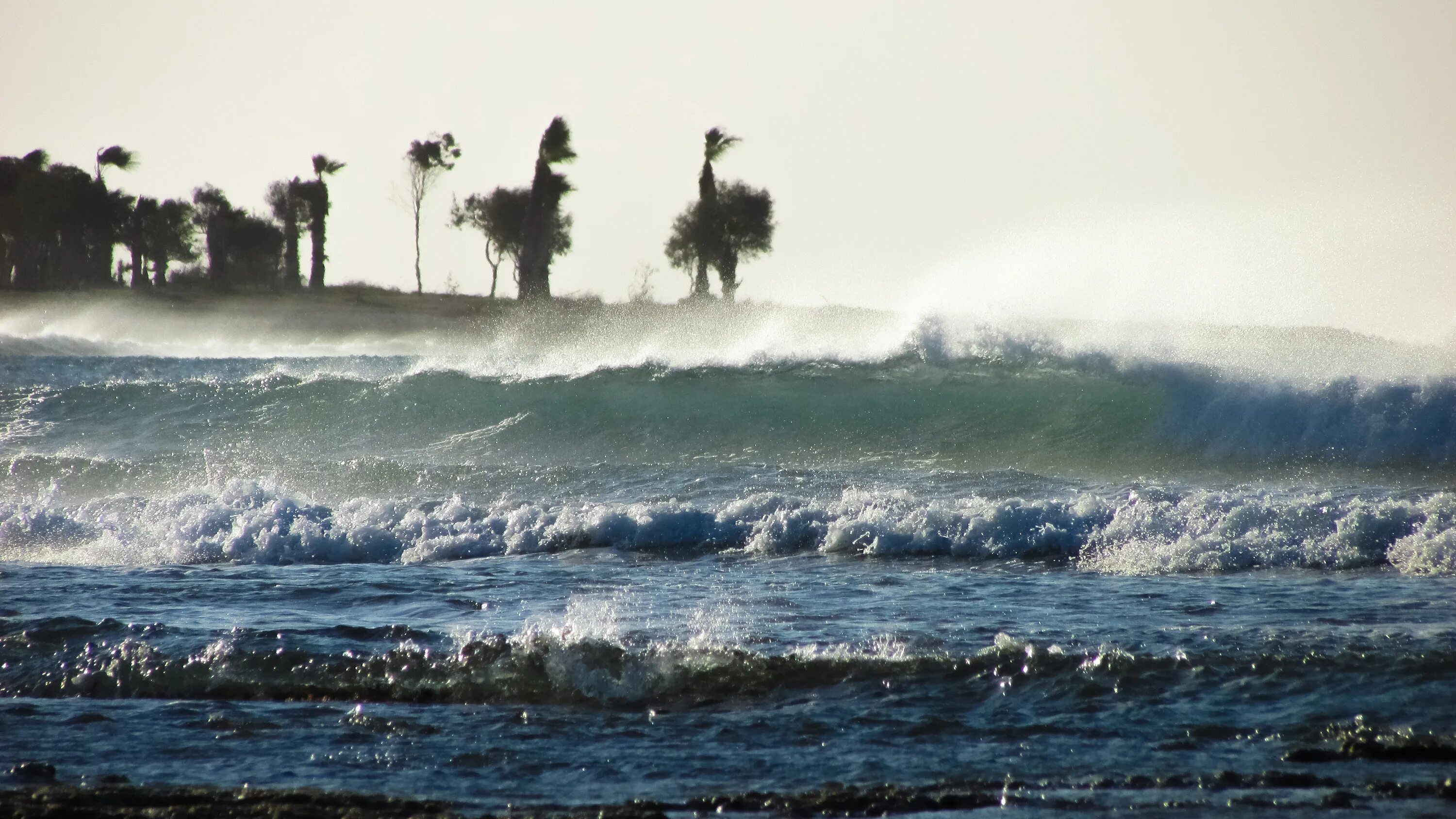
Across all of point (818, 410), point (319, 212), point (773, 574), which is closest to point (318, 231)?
point (319, 212)

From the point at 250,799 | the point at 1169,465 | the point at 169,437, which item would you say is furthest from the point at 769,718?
the point at 169,437

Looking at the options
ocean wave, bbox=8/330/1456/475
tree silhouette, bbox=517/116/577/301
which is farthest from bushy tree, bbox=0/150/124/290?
ocean wave, bbox=8/330/1456/475

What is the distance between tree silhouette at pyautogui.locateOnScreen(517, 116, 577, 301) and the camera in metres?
49.8

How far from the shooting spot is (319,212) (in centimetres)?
5925

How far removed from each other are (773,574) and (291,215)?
60.3 meters

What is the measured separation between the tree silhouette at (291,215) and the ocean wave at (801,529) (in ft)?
165

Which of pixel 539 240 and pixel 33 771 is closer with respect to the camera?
pixel 33 771

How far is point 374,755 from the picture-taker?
183 inches

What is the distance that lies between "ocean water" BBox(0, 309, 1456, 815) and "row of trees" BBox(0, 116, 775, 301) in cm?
3309

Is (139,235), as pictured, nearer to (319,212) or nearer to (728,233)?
(319,212)

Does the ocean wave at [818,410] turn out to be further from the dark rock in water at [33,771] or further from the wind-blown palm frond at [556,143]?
the wind-blown palm frond at [556,143]

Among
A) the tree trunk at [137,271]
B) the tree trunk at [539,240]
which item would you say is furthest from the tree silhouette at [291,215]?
the tree trunk at [539,240]

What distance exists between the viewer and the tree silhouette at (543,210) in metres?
49.8

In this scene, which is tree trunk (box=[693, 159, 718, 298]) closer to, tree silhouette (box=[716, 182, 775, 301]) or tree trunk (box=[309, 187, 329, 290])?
tree silhouette (box=[716, 182, 775, 301])
